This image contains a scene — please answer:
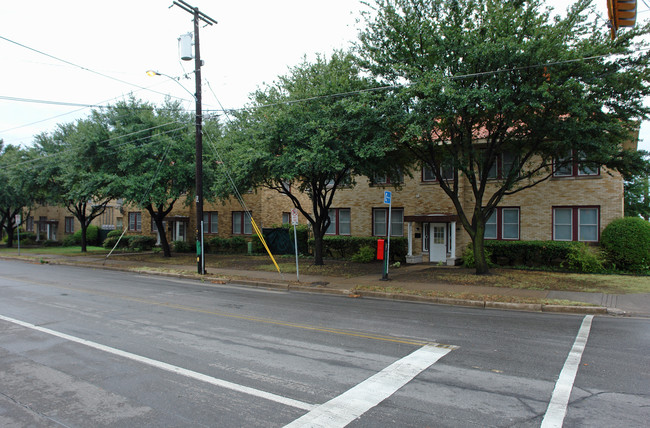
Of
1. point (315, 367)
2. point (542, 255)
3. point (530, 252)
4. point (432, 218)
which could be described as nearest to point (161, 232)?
point (432, 218)

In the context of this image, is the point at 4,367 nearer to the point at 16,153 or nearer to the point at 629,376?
the point at 629,376

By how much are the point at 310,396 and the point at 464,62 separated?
11738 millimetres

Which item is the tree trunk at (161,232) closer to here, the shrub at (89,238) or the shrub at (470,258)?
the shrub at (470,258)

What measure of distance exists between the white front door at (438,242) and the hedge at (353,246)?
1.37 meters

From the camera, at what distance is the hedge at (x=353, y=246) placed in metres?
22.9

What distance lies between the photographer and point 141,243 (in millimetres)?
33062

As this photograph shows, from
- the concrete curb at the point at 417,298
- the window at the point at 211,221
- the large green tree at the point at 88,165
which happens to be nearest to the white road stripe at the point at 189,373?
the concrete curb at the point at 417,298

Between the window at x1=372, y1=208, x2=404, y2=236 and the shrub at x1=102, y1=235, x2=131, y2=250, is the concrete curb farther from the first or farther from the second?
the shrub at x1=102, y1=235, x2=131, y2=250

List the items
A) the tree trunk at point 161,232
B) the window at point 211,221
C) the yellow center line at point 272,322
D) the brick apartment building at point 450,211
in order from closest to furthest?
the yellow center line at point 272,322
the brick apartment building at point 450,211
the tree trunk at point 161,232
the window at point 211,221

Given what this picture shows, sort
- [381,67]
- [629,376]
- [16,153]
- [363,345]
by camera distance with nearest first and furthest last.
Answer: [629,376]
[363,345]
[381,67]
[16,153]

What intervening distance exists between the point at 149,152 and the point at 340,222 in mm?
11392

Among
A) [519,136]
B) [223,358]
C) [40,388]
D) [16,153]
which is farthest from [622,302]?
[16,153]

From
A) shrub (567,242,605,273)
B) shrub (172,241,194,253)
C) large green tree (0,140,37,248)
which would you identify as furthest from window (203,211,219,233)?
shrub (567,242,605,273)

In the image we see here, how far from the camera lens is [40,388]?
5152 mm
